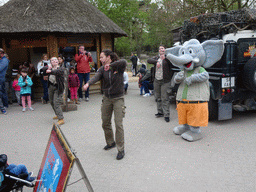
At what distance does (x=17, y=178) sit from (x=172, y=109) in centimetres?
594

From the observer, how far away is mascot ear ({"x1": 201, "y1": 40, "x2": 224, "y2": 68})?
4.86 metres

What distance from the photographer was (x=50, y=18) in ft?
31.7

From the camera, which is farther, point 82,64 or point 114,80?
point 82,64

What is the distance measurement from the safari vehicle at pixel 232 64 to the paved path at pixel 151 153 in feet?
1.85

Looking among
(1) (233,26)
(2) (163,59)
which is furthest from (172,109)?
→ (1) (233,26)

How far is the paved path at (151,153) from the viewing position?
11.8 ft

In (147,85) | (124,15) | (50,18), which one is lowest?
(147,85)

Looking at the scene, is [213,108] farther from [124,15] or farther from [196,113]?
[124,15]

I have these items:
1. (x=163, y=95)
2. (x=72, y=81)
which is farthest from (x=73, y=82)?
(x=163, y=95)

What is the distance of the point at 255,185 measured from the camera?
11.3ft

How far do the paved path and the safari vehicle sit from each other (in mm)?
563

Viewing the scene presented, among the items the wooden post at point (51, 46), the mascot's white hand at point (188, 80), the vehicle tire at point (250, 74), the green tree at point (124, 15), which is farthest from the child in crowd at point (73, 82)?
the green tree at point (124, 15)

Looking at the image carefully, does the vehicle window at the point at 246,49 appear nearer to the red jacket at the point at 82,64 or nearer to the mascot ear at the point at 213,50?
the mascot ear at the point at 213,50

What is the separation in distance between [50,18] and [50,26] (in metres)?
0.53
